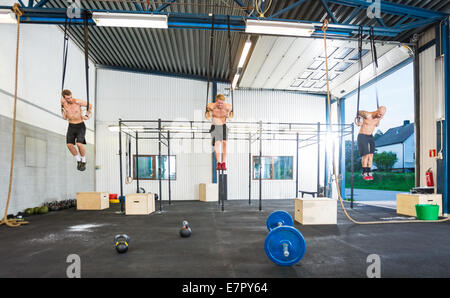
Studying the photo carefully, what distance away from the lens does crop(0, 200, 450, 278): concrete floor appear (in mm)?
2350

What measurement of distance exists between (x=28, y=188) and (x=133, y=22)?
499 cm

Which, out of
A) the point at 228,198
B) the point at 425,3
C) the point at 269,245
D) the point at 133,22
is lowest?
A: the point at 228,198

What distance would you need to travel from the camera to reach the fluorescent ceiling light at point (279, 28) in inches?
159

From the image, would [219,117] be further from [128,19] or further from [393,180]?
[393,180]

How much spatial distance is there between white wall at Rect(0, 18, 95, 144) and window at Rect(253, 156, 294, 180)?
23.9 ft

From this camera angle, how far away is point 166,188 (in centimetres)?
948

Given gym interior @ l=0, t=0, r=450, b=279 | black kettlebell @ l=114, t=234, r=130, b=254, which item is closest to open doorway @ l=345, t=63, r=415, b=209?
gym interior @ l=0, t=0, r=450, b=279

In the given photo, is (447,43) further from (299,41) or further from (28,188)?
(28,188)

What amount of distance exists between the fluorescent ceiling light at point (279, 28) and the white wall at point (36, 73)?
5.45 m

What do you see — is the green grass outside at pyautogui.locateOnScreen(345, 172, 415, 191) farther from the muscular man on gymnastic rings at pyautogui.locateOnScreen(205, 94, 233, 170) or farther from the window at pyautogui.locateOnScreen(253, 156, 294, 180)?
the muscular man on gymnastic rings at pyautogui.locateOnScreen(205, 94, 233, 170)

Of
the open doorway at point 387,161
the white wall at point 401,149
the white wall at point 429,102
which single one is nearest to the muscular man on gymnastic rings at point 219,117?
the white wall at point 429,102

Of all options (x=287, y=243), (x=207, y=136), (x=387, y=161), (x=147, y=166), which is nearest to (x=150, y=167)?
(x=147, y=166)

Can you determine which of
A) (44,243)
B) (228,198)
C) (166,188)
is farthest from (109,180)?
(44,243)

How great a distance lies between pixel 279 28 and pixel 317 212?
139 inches
